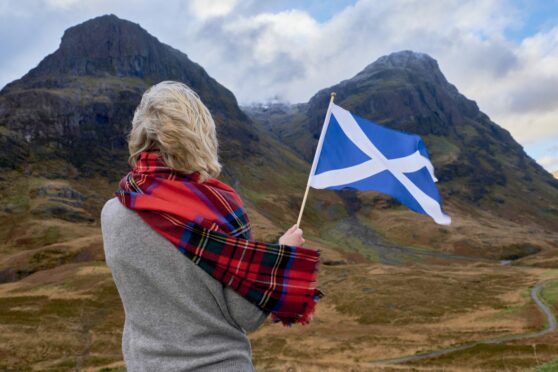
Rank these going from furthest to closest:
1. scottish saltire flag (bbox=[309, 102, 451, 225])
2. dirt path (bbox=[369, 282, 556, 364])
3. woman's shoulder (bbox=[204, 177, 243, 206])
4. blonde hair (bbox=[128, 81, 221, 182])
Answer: dirt path (bbox=[369, 282, 556, 364])
scottish saltire flag (bbox=[309, 102, 451, 225])
woman's shoulder (bbox=[204, 177, 243, 206])
blonde hair (bbox=[128, 81, 221, 182])

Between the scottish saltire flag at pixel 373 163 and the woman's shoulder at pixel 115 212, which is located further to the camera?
the scottish saltire flag at pixel 373 163

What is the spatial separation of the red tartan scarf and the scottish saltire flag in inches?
198

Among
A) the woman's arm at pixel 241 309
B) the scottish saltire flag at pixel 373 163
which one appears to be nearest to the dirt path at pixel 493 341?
the scottish saltire flag at pixel 373 163

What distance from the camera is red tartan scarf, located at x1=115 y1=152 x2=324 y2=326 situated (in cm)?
274

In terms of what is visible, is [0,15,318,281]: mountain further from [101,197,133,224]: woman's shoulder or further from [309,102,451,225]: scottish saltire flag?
[101,197,133,224]: woman's shoulder

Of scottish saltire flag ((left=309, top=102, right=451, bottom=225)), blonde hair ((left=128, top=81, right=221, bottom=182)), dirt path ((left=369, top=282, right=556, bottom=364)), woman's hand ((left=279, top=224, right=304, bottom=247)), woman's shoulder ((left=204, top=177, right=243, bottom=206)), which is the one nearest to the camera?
blonde hair ((left=128, top=81, right=221, bottom=182))

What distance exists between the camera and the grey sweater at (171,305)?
2766mm

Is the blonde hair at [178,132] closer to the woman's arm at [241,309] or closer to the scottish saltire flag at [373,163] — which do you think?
the woman's arm at [241,309]

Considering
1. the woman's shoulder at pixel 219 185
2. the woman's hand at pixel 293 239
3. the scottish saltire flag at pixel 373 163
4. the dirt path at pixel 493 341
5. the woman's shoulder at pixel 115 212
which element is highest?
the scottish saltire flag at pixel 373 163

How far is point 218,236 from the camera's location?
9.22 ft

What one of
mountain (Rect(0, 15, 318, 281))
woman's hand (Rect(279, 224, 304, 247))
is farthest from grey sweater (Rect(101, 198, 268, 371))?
mountain (Rect(0, 15, 318, 281))

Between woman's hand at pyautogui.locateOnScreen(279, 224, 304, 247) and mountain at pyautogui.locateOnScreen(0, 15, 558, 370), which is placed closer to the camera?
woman's hand at pyautogui.locateOnScreen(279, 224, 304, 247)

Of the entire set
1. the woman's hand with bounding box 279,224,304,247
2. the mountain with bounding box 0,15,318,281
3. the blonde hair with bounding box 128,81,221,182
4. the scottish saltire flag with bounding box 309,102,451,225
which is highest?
the mountain with bounding box 0,15,318,281

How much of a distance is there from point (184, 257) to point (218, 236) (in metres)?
0.24
